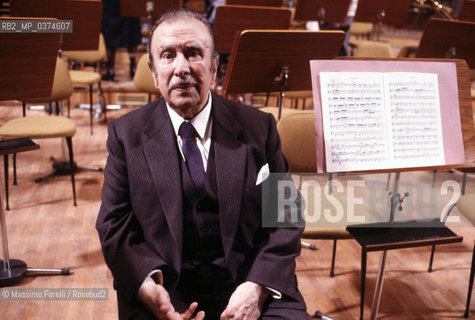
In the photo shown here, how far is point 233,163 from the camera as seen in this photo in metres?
1.60

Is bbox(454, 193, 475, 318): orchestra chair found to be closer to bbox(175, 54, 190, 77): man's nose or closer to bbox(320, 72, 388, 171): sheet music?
bbox(320, 72, 388, 171): sheet music

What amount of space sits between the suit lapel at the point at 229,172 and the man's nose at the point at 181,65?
219mm

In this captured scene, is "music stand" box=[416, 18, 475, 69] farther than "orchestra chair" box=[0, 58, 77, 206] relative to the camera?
Yes

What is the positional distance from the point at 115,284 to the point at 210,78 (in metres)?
0.80

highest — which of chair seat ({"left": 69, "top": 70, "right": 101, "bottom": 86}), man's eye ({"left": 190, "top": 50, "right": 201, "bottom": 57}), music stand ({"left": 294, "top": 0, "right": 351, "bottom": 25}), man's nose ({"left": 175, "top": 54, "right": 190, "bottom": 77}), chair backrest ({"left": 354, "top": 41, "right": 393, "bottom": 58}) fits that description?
music stand ({"left": 294, "top": 0, "right": 351, "bottom": 25})

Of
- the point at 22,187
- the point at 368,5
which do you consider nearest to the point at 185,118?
the point at 22,187

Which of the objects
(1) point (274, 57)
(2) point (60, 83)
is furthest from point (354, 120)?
(2) point (60, 83)

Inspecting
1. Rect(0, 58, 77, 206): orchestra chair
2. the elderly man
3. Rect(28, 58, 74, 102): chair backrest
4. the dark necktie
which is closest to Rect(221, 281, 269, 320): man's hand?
the elderly man

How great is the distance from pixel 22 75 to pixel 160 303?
1689 millimetres

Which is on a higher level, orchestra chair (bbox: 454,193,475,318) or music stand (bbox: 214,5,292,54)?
music stand (bbox: 214,5,292,54)

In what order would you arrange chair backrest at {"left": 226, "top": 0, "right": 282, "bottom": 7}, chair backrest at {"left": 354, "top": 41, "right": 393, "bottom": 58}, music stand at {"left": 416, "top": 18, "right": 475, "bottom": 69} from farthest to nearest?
chair backrest at {"left": 226, "top": 0, "right": 282, "bottom": 7} < chair backrest at {"left": 354, "top": 41, "right": 393, "bottom": 58} < music stand at {"left": 416, "top": 18, "right": 475, "bottom": 69}

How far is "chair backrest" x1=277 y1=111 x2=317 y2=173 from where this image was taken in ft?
7.98

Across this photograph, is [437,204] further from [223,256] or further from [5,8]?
[5,8]

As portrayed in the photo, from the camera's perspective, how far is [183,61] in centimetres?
157
